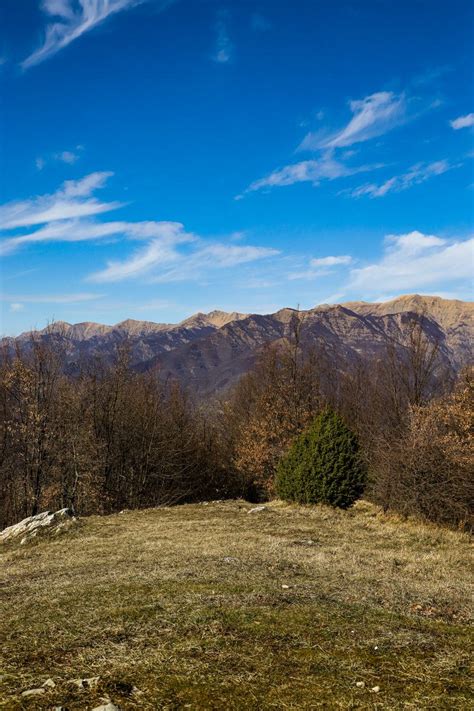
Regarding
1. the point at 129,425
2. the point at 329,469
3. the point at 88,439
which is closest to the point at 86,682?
the point at 329,469

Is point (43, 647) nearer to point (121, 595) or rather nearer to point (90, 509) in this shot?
point (121, 595)

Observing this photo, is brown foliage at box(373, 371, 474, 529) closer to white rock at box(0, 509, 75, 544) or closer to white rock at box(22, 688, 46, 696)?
white rock at box(0, 509, 75, 544)

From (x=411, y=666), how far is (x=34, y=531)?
Result: 50.8 feet

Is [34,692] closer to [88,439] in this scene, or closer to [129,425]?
[88,439]

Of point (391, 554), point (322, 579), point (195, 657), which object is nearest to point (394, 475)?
point (391, 554)

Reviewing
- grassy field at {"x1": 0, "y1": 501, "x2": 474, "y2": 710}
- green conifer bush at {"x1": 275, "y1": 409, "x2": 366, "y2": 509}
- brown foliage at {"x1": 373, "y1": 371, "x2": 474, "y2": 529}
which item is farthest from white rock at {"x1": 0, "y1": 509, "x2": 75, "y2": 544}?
brown foliage at {"x1": 373, "y1": 371, "x2": 474, "y2": 529}

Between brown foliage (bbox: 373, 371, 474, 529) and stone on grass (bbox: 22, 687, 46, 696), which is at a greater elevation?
stone on grass (bbox: 22, 687, 46, 696)

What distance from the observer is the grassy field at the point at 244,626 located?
4.55m

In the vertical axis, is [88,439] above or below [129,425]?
below

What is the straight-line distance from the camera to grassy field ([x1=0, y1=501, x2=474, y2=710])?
4547 millimetres

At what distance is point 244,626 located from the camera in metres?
6.35

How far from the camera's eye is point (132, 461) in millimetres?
36625

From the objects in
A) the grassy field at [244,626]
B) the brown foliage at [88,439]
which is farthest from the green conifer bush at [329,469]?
the brown foliage at [88,439]

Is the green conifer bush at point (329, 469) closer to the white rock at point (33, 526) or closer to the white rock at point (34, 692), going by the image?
the white rock at point (33, 526)
